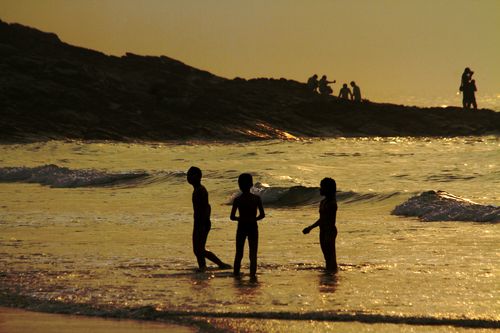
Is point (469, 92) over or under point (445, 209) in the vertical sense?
over

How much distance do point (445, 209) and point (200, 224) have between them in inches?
285

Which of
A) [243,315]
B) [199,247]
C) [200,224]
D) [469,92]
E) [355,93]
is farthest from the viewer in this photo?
[355,93]

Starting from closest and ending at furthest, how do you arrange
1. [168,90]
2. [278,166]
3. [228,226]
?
[228,226]
[278,166]
[168,90]

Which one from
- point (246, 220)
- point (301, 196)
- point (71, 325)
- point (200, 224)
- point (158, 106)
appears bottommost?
point (301, 196)

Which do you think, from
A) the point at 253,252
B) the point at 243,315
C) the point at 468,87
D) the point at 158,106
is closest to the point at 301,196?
the point at 253,252

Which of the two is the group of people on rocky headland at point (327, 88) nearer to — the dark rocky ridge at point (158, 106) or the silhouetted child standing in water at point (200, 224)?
the dark rocky ridge at point (158, 106)

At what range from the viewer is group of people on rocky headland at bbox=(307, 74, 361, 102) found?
5688 cm

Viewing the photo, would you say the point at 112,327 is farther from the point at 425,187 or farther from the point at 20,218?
the point at 425,187

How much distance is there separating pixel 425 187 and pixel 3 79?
96.6ft

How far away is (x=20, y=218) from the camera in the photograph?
17422 mm

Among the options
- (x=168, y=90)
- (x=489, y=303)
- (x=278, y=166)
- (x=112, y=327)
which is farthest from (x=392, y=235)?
(x=168, y=90)

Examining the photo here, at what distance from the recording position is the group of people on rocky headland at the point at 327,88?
56875mm

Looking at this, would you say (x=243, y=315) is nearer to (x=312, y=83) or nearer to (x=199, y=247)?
(x=199, y=247)

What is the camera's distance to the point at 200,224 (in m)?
11.6
